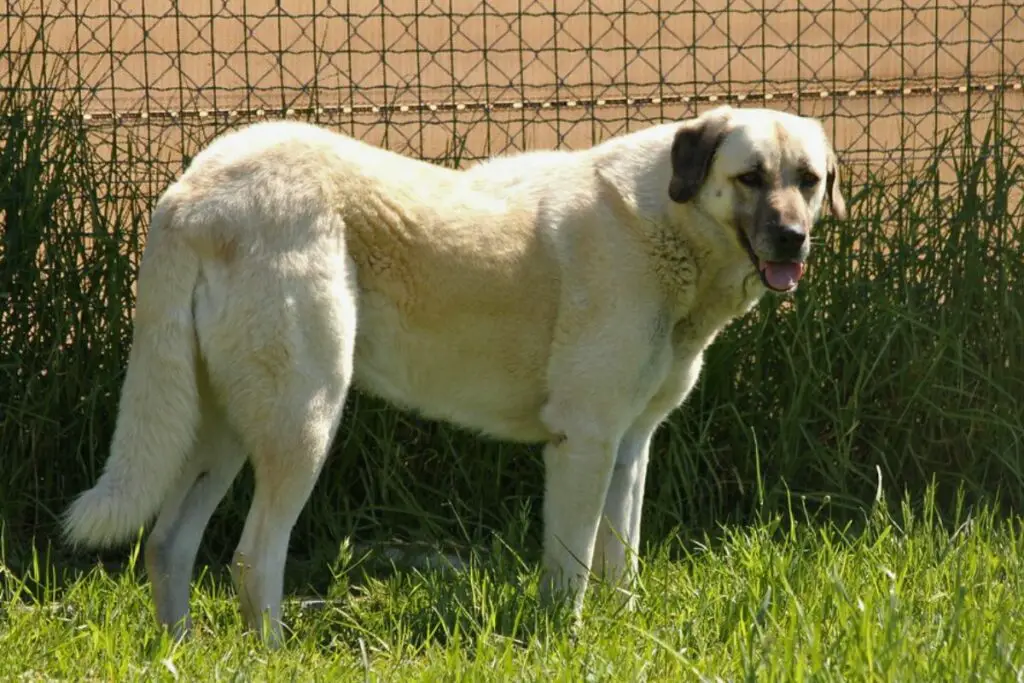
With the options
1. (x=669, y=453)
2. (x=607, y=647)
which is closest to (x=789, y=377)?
(x=669, y=453)

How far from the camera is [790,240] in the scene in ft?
13.0

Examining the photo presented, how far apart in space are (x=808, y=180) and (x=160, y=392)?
6.03ft

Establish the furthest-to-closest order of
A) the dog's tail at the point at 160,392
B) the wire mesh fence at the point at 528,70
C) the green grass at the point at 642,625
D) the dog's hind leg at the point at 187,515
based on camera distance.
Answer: the wire mesh fence at the point at 528,70 < the dog's hind leg at the point at 187,515 < the dog's tail at the point at 160,392 < the green grass at the point at 642,625

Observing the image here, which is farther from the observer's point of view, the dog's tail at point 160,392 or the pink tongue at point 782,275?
the pink tongue at point 782,275

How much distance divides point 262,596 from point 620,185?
1.51 metres

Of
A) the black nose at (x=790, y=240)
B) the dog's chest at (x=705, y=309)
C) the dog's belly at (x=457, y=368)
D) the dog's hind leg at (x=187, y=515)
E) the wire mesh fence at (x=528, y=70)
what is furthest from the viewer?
the wire mesh fence at (x=528, y=70)

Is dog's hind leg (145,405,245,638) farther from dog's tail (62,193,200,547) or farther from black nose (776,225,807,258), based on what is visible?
black nose (776,225,807,258)

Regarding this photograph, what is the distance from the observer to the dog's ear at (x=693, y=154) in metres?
4.11

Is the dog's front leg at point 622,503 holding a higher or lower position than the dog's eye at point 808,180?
lower

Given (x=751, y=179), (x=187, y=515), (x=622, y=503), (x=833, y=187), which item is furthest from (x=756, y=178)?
(x=187, y=515)

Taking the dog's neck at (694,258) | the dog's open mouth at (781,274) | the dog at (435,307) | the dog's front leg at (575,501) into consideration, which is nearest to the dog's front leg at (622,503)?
the dog at (435,307)

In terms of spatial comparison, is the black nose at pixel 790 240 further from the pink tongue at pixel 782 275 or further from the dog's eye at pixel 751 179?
the dog's eye at pixel 751 179

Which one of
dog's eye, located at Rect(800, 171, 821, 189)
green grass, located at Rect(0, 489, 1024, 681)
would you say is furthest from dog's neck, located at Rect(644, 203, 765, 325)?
green grass, located at Rect(0, 489, 1024, 681)

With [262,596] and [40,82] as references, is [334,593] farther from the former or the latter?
[40,82]
